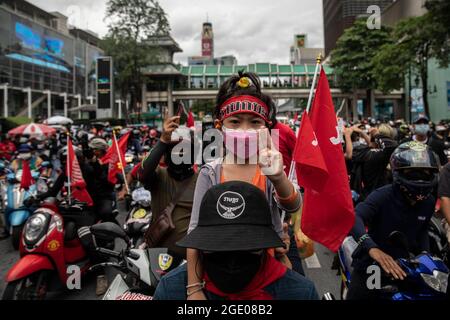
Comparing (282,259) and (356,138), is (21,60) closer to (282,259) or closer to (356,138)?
(356,138)

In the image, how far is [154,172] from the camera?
2904 millimetres

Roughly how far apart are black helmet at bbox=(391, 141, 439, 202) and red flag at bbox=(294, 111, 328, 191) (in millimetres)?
647

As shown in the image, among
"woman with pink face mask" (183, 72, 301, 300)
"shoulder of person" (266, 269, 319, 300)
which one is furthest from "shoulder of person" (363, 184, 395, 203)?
"shoulder of person" (266, 269, 319, 300)

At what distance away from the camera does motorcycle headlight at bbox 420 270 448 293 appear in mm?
2146

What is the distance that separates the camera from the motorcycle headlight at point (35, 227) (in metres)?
3.62

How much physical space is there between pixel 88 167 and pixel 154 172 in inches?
92.9

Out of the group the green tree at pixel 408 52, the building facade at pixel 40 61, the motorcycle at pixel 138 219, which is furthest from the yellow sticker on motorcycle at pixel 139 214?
the building facade at pixel 40 61

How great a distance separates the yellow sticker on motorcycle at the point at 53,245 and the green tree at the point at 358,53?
3089 cm

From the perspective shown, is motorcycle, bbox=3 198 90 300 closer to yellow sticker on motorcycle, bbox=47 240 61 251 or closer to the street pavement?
yellow sticker on motorcycle, bbox=47 240 61 251

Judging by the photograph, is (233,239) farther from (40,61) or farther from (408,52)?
(40,61)

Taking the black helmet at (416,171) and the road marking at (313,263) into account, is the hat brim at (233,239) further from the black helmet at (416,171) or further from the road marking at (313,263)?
the road marking at (313,263)

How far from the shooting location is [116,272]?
4898mm

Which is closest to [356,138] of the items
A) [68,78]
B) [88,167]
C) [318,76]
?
[88,167]

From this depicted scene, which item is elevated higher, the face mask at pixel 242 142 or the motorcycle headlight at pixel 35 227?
the face mask at pixel 242 142
